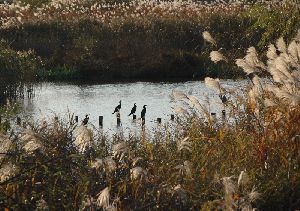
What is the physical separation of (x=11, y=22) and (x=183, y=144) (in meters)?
29.8

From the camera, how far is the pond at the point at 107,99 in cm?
2238

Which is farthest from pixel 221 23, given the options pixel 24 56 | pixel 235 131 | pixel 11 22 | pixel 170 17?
pixel 235 131

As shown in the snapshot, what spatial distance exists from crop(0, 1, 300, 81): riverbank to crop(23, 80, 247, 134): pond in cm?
254

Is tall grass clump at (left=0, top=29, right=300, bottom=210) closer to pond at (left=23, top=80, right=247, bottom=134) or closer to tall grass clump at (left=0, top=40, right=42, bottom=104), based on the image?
pond at (left=23, top=80, right=247, bottom=134)

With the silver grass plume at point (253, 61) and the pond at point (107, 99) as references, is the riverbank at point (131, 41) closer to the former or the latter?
the pond at point (107, 99)

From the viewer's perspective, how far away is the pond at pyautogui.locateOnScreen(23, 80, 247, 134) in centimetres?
2238

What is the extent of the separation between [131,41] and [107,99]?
9277 millimetres

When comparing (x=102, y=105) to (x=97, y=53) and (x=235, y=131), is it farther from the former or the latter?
(x=235, y=131)

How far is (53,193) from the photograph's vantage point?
8.54 meters

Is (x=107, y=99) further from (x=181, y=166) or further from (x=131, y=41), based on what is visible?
(x=181, y=166)

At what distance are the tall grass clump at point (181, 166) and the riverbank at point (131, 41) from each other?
66.9 feet

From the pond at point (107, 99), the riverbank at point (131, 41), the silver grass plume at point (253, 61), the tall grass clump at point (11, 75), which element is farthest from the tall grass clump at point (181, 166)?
the riverbank at point (131, 41)

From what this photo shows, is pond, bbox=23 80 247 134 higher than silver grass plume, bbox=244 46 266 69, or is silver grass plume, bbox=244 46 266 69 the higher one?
silver grass plume, bbox=244 46 266 69

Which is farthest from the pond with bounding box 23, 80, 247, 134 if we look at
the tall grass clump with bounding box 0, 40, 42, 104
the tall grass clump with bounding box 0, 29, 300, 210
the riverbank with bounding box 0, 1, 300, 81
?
the tall grass clump with bounding box 0, 29, 300, 210
